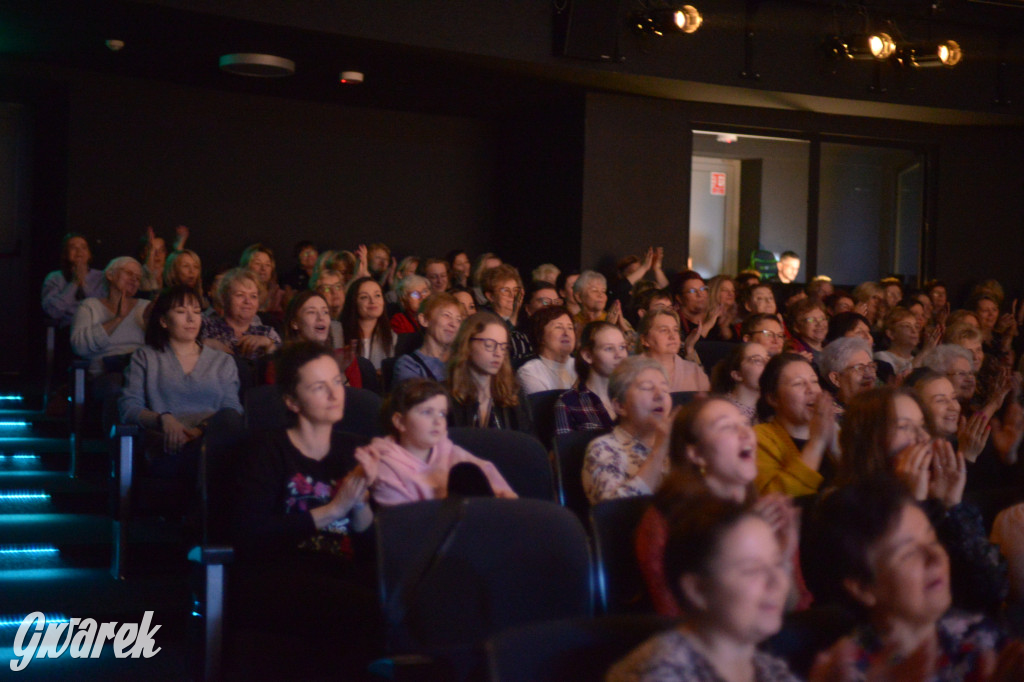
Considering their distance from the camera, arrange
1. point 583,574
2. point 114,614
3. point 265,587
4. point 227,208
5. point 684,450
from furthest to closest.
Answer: point 227,208
point 114,614
point 265,587
point 684,450
point 583,574

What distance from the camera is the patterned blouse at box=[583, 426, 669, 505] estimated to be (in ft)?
9.14

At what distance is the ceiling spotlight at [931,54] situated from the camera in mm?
7453

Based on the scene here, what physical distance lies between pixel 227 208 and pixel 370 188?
1.27m

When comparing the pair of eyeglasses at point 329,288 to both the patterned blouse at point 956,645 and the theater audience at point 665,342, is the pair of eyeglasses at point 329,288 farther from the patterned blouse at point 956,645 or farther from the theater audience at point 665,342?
the patterned blouse at point 956,645

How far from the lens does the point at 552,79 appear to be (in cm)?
725

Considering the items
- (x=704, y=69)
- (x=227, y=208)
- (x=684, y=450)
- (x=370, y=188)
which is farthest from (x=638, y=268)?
(x=684, y=450)

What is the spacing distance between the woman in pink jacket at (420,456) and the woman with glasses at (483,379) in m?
0.81

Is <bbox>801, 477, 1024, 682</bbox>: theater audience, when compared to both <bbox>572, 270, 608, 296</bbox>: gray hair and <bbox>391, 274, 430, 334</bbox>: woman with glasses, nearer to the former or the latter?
<bbox>391, 274, 430, 334</bbox>: woman with glasses

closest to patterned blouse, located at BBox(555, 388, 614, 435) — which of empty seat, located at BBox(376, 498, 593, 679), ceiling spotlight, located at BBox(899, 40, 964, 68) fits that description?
empty seat, located at BBox(376, 498, 593, 679)

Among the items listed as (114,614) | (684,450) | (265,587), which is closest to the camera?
Answer: (684,450)

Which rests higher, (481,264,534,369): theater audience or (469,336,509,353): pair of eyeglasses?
(481,264,534,369): theater audience

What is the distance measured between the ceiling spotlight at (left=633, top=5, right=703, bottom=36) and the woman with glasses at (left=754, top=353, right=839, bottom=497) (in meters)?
3.99

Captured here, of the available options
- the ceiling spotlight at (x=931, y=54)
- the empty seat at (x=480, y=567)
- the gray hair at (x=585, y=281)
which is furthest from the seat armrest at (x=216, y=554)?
the ceiling spotlight at (x=931, y=54)

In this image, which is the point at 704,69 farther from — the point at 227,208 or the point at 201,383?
the point at 201,383
